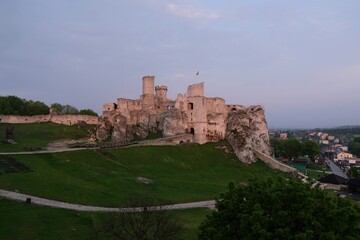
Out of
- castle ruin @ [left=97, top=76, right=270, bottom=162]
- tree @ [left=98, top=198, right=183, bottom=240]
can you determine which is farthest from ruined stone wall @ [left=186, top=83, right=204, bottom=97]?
tree @ [left=98, top=198, right=183, bottom=240]

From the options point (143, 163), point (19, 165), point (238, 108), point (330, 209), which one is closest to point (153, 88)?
point (238, 108)

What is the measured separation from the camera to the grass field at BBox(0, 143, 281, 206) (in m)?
37.5

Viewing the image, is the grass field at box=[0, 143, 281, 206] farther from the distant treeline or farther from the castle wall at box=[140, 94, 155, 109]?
the distant treeline

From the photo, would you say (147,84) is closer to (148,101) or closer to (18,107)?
(148,101)

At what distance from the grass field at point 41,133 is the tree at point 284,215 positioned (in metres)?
47.4

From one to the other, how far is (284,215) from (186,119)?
60.5 meters

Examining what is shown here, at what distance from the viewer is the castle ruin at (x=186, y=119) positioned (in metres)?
74.8

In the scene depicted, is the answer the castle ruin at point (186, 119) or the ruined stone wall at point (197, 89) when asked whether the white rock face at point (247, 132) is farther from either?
the ruined stone wall at point (197, 89)

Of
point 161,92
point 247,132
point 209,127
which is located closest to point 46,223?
point 209,127

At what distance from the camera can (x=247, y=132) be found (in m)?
76.2

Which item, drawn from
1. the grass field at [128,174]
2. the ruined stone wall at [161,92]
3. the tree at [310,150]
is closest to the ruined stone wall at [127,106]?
Answer: the ruined stone wall at [161,92]

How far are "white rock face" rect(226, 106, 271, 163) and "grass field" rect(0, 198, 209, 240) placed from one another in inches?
1584

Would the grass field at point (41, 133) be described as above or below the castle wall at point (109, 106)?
below

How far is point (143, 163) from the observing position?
5697 centimetres
